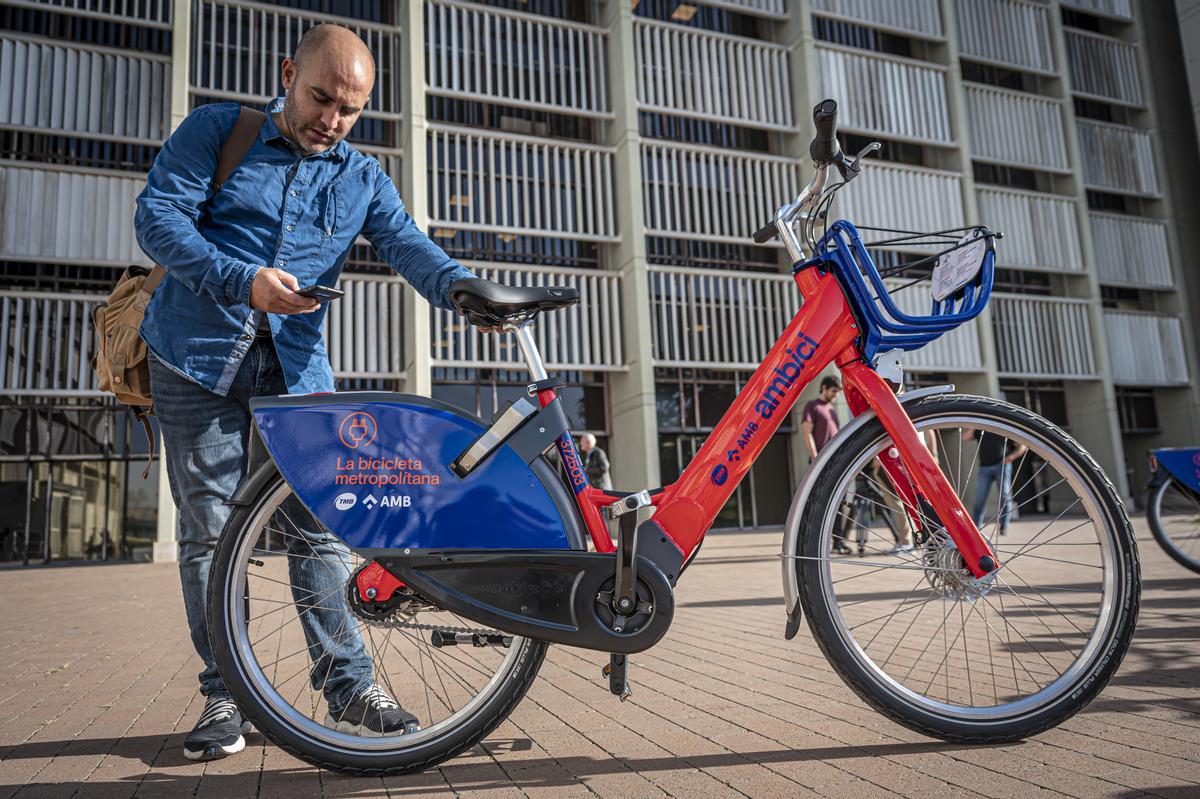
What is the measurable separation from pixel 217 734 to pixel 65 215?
56.6 ft

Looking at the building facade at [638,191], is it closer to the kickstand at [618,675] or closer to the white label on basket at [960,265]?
the white label on basket at [960,265]

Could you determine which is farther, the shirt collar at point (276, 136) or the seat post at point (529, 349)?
the shirt collar at point (276, 136)

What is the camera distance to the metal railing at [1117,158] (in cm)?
2442

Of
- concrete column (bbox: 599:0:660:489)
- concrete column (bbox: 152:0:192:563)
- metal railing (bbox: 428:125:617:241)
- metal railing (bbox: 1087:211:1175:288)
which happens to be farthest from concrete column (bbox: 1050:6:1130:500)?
concrete column (bbox: 152:0:192:563)

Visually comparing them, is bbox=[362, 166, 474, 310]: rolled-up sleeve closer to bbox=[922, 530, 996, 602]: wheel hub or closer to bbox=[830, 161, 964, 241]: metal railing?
bbox=[922, 530, 996, 602]: wheel hub

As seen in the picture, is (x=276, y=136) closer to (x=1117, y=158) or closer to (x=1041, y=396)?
(x=1041, y=396)

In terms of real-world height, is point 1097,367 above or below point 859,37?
below

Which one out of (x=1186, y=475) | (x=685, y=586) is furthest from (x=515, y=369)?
(x=1186, y=475)

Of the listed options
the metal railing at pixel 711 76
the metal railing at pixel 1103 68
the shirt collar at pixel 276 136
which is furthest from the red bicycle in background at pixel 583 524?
the metal railing at pixel 1103 68

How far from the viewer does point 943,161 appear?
74.5 ft

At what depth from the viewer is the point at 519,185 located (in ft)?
62.5

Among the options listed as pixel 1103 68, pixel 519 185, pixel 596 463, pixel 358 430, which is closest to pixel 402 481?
pixel 358 430

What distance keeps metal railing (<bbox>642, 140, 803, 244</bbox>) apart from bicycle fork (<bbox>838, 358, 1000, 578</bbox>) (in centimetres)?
1768

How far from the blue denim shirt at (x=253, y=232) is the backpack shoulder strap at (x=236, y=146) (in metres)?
0.02
